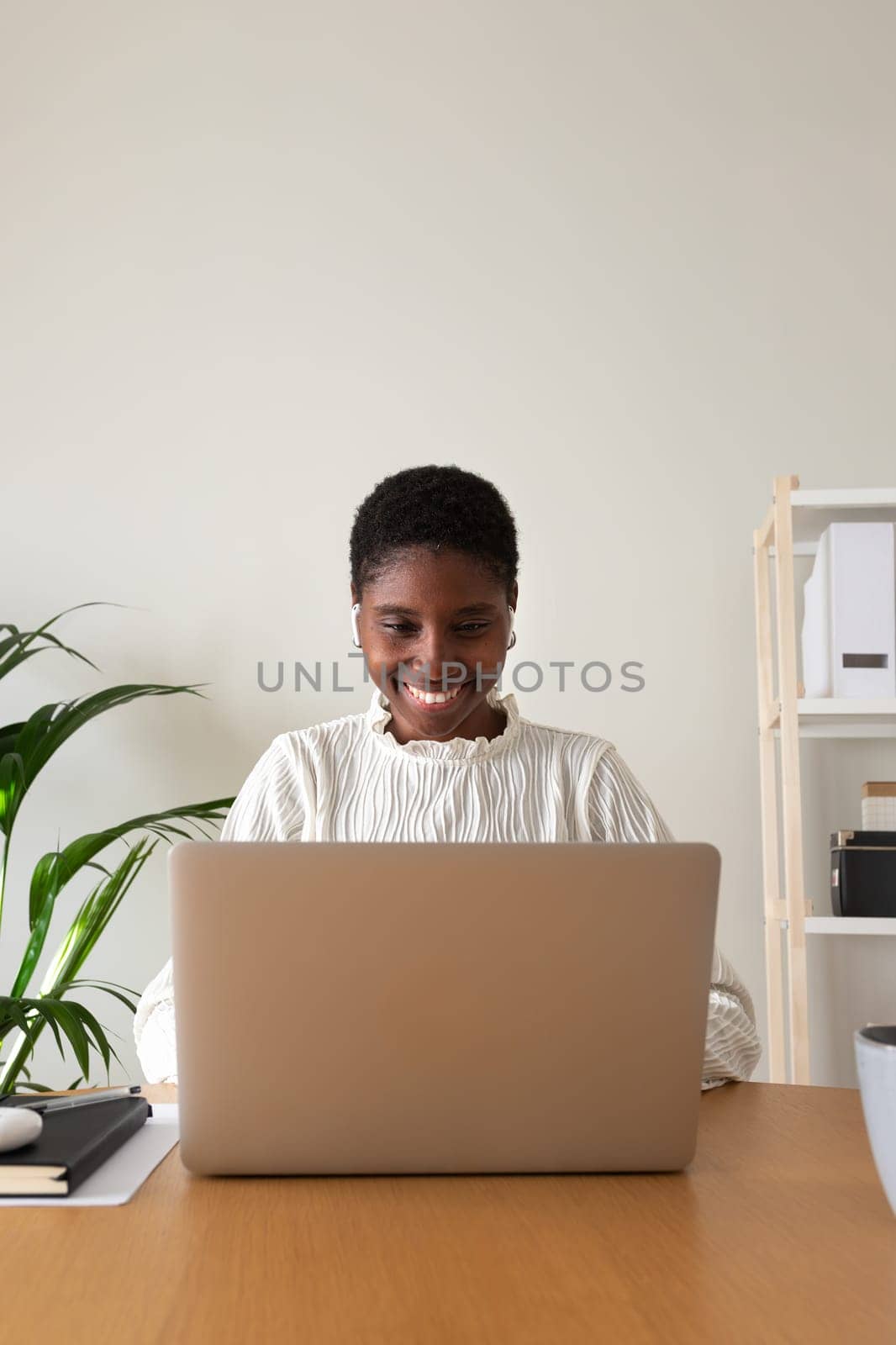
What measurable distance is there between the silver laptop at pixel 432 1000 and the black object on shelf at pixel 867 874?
1443 mm

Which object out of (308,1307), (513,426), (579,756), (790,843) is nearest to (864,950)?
(790,843)

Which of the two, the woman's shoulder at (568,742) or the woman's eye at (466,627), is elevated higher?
the woman's eye at (466,627)

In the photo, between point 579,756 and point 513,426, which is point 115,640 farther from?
point 579,756

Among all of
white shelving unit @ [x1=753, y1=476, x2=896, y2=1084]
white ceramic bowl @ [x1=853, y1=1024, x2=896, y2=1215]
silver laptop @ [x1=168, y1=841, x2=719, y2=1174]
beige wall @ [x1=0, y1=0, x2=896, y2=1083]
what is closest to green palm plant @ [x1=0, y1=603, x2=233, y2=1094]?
beige wall @ [x1=0, y1=0, x2=896, y2=1083]

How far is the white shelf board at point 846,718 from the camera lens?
6.93 ft

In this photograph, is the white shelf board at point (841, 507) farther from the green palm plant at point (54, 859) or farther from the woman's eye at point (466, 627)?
the green palm plant at point (54, 859)

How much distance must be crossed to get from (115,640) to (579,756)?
123 centimetres

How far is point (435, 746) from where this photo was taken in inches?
62.5

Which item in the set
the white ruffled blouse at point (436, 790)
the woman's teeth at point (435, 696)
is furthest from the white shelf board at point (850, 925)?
the woman's teeth at point (435, 696)

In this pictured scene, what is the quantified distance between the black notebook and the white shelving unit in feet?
4.57

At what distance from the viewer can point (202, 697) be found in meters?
2.47

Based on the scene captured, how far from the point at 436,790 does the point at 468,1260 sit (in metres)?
0.94

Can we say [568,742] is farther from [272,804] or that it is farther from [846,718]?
[846,718]

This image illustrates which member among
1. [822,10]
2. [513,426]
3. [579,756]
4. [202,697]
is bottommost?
[579,756]
